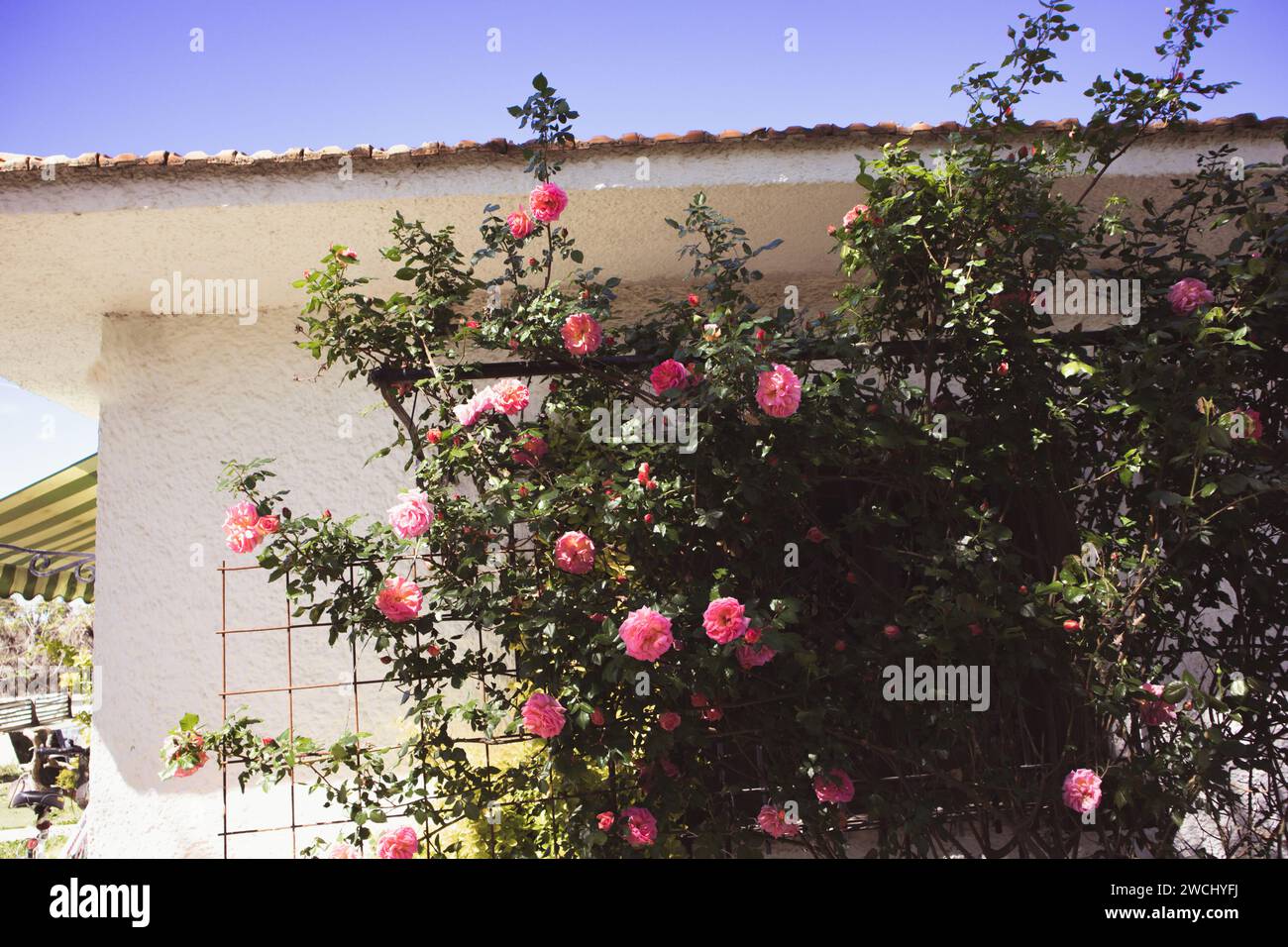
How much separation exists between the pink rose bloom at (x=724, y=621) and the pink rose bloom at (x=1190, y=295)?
7.88 feet

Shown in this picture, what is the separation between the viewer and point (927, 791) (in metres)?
4.04

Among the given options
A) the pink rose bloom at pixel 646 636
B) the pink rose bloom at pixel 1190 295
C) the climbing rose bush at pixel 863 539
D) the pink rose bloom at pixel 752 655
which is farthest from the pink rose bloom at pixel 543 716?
the pink rose bloom at pixel 1190 295

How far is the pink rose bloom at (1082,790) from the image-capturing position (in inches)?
151

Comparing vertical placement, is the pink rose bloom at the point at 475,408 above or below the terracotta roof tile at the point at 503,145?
below

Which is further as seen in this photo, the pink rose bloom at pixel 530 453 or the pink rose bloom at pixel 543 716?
the pink rose bloom at pixel 530 453

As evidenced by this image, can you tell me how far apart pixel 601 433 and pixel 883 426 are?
119 cm

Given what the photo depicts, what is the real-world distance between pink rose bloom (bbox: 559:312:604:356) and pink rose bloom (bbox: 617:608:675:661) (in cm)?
121

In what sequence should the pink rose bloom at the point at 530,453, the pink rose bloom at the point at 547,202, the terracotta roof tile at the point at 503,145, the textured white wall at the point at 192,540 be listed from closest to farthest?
the pink rose bloom at the point at 530,453 < the pink rose bloom at the point at 547,202 < the terracotta roof tile at the point at 503,145 < the textured white wall at the point at 192,540

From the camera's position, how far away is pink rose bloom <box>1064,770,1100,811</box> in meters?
3.85

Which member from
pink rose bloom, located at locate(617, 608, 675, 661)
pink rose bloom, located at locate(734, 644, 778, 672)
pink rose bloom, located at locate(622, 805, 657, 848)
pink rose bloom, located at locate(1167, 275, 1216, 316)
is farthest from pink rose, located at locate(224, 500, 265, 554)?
pink rose bloom, located at locate(1167, 275, 1216, 316)

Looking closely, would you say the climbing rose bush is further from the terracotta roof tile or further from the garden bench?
the garden bench
